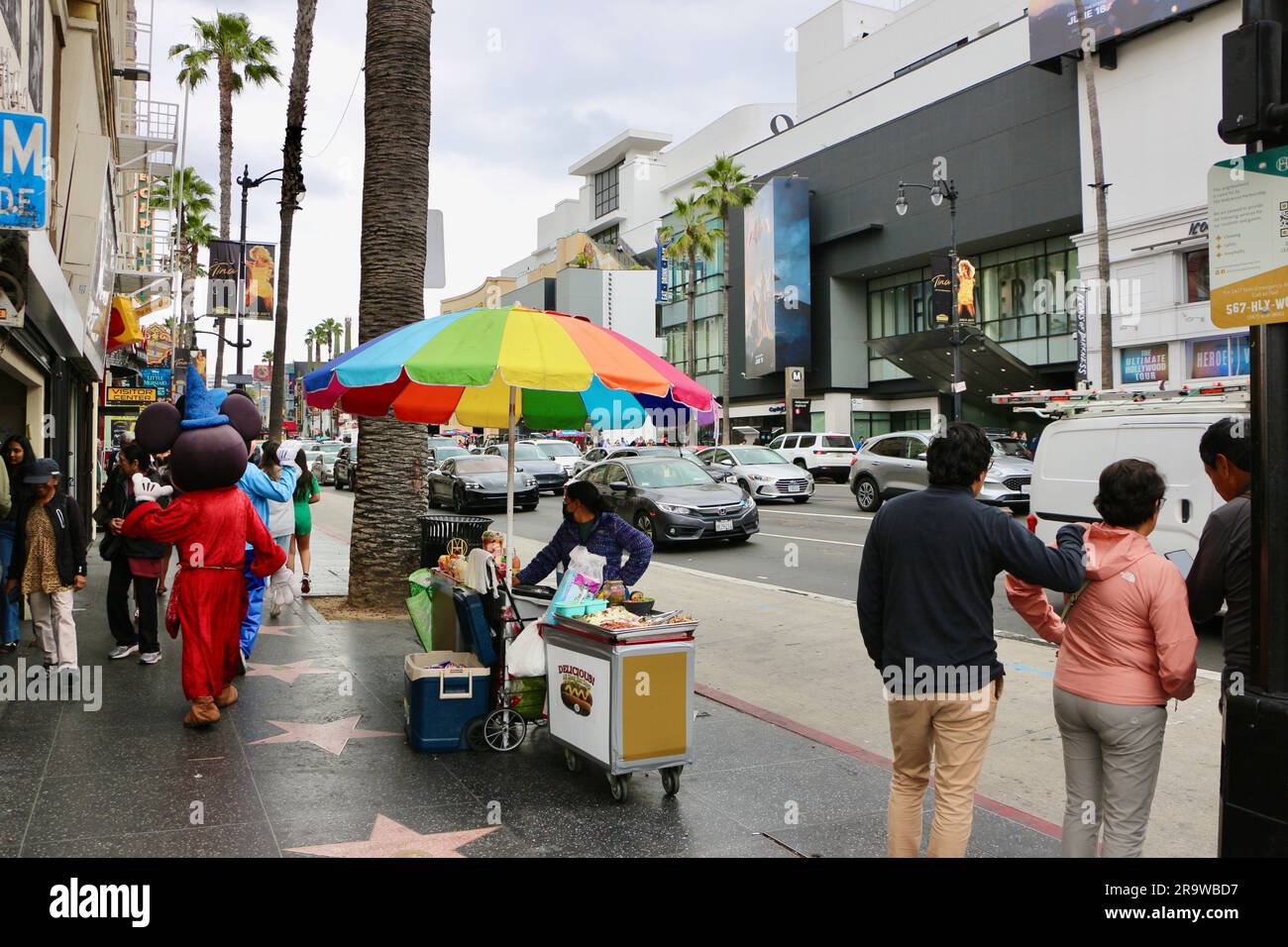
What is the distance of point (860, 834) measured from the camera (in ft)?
14.8

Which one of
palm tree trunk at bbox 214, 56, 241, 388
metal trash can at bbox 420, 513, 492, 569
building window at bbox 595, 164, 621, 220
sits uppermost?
building window at bbox 595, 164, 621, 220

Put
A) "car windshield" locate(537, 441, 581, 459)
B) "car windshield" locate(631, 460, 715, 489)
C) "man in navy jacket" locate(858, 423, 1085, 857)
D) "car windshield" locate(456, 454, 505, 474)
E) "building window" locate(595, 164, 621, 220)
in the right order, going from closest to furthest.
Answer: "man in navy jacket" locate(858, 423, 1085, 857) → "car windshield" locate(631, 460, 715, 489) → "car windshield" locate(456, 454, 505, 474) → "car windshield" locate(537, 441, 581, 459) → "building window" locate(595, 164, 621, 220)

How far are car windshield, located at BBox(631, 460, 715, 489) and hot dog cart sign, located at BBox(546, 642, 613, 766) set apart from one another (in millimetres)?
11622

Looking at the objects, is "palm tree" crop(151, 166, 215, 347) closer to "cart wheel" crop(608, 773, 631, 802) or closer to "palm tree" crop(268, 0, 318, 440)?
Answer: "palm tree" crop(268, 0, 318, 440)

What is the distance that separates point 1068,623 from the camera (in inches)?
140

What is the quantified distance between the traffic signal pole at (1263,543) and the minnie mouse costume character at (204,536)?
209 inches

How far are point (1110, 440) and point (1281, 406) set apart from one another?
683 centimetres

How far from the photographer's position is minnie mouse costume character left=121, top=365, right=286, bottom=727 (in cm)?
596

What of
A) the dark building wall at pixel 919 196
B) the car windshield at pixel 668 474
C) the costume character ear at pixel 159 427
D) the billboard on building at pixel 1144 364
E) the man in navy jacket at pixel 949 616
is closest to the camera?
the man in navy jacket at pixel 949 616

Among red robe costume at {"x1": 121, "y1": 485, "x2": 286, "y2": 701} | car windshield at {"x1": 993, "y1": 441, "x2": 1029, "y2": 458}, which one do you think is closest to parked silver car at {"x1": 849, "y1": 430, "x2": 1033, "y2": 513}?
car windshield at {"x1": 993, "y1": 441, "x2": 1029, "y2": 458}

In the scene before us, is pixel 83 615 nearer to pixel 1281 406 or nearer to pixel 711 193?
pixel 1281 406

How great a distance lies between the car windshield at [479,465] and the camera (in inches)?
954

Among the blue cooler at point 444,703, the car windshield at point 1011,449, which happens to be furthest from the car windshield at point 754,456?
the blue cooler at point 444,703

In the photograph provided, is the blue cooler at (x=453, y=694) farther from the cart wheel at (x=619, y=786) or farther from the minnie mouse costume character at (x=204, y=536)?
the minnie mouse costume character at (x=204, y=536)
